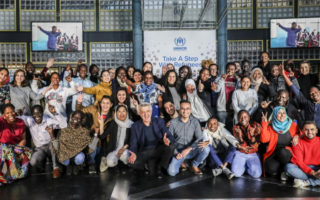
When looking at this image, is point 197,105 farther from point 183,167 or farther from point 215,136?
point 183,167

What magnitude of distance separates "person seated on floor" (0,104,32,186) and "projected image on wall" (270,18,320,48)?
7476 mm

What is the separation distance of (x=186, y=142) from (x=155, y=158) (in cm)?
51

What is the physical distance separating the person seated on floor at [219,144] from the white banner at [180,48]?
3.59m

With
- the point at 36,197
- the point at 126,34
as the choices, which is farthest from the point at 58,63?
the point at 36,197

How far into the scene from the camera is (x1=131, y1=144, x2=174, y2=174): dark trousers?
14.1 feet

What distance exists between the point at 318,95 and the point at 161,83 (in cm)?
250

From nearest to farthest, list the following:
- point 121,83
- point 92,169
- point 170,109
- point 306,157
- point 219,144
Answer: point 306,157 < point 92,169 < point 219,144 < point 170,109 < point 121,83

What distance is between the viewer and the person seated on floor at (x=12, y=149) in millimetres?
4008

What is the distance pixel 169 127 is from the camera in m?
4.69

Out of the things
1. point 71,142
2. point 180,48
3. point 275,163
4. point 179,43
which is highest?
point 179,43

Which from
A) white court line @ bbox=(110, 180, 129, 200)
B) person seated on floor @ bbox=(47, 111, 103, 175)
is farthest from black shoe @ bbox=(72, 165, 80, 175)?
white court line @ bbox=(110, 180, 129, 200)

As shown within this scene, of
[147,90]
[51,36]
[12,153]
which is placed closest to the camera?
[12,153]

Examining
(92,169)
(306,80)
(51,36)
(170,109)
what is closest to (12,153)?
(92,169)

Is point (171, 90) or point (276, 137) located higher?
point (171, 90)
